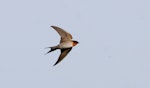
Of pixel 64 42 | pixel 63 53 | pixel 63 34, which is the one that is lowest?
pixel 63 53

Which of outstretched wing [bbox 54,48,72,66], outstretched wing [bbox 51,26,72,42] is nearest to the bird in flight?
outstretched wing [bbox 51,26,72,42]

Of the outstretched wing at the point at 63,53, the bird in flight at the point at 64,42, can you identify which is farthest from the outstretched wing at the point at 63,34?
the outstretched wing at the point at 63,53

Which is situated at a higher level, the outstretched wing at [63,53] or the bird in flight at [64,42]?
the bird in flight at [64,42]

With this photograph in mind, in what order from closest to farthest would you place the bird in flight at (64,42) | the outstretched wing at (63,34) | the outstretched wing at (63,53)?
the outstretched wing at (63,34) → the bird in flight at (64,42) → the outstretched wing at (63,53)

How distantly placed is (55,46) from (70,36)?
0.53 meters

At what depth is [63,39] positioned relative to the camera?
69.4ft

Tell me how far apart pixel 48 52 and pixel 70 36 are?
841mm

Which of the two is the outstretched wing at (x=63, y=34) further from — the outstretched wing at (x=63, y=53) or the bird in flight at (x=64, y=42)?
the outstretched wing at (x=63, y=53)

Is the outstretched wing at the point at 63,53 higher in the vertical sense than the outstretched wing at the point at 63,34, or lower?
lower

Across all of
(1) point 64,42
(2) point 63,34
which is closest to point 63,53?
(1) point 64,42

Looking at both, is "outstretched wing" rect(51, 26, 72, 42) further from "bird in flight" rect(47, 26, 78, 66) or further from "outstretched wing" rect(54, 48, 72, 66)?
"outstretched wing" rect(54, 48, 72, 66)

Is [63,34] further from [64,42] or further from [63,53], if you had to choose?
[63,53]

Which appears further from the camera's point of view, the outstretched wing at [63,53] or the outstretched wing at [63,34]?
the outstretched wing at [63,53]

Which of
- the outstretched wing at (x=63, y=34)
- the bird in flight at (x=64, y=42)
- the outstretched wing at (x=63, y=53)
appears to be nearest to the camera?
the outstretched wing at (x=63, y=34)
